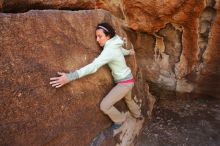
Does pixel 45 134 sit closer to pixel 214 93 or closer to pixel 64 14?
pixel 64 14

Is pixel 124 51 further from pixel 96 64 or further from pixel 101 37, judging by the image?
pixel 96 64

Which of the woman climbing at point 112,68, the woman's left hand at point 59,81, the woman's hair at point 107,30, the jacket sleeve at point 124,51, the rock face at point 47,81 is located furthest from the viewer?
the jacket sleeve at point 124,51

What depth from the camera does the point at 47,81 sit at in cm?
273

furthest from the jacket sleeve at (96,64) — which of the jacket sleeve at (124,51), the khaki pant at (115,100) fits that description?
the jacket sleeve at (124,51)

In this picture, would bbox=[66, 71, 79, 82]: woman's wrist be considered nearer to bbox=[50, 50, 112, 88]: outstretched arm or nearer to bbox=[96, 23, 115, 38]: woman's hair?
bbox=[50, 50, 112, 88]: outstretched arm

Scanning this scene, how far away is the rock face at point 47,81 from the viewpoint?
251cm

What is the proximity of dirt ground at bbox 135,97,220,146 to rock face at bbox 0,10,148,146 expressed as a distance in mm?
1164

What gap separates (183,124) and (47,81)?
102 inches

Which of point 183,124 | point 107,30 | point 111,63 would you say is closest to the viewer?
point 107,30

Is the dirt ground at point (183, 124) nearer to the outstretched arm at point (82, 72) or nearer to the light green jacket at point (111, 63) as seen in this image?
the light green jacket at point (111, 63)

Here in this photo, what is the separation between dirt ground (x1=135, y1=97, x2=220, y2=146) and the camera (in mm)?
4191

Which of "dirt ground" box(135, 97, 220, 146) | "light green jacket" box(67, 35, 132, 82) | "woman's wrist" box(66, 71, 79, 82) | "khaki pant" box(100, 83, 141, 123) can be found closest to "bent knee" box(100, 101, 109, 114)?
"khaki pant" box(100, 83, 141, 123)

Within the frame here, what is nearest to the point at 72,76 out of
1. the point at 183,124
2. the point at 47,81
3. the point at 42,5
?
the point at 47,81

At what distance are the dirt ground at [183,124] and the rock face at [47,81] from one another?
116cm
